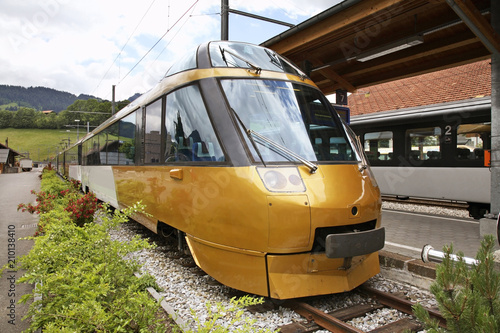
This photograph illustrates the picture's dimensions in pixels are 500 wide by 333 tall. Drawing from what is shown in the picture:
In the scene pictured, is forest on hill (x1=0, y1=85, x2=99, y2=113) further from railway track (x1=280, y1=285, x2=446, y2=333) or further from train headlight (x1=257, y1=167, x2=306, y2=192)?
railway track (x1=280, y1=285, x2=446, y2=333)

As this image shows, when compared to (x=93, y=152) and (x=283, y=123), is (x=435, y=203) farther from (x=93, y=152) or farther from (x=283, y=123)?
(x=93, y=152)

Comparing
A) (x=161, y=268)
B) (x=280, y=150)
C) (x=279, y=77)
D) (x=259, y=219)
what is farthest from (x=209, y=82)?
(x=161, y=268)

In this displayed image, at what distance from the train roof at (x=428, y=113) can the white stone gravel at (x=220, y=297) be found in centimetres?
708

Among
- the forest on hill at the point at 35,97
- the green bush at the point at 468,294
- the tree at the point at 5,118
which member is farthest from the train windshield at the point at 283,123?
the tree at the point at 5,118

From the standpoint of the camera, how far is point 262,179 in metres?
3.98

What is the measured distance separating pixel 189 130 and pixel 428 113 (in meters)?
8.81

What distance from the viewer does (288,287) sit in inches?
153

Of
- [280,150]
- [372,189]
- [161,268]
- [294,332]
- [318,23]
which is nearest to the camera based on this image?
[294,332]

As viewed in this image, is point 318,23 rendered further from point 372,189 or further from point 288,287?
point 288,287

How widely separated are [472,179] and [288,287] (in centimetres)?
846

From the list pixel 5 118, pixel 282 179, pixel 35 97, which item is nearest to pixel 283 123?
pixel 282 179

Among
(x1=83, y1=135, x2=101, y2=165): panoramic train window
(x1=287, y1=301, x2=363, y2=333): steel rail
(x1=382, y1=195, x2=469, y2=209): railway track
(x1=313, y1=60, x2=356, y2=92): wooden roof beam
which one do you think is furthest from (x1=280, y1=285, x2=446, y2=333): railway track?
(x1=83, y1=135, x2=101, y2=165): panoramic train window

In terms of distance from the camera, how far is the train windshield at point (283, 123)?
4348mm

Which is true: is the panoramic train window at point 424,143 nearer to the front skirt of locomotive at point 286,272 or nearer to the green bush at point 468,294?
the front skirt of locomotive at point 286,272
